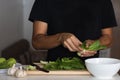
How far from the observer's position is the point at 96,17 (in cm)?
207

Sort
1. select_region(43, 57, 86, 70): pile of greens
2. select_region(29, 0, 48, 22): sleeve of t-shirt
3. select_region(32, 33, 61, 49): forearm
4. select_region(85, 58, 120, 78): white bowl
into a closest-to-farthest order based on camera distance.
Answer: select_region(85, 58, 120, 78): white bowl → select_region(43, 57, 86, 70): pile of greens → select_region(32, 33, 61, 49): forearm → select_region(29, 0, 48, 22): sleeve of t-shirt

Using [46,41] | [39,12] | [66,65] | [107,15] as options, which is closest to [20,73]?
[66,65]

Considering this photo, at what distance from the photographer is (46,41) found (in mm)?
1928

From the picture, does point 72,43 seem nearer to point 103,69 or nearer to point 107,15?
point 103,69

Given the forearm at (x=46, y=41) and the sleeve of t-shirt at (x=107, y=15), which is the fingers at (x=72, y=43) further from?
the sleeve of t-shirt at (x=107, y=15)

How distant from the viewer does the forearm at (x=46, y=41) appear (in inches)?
72.7

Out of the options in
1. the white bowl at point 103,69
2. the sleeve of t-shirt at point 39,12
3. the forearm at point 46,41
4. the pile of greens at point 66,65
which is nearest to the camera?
the white bowl at point 103,69

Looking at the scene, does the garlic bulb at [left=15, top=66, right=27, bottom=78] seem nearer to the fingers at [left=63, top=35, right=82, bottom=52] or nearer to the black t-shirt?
the fingers at [left=63, top=35, right=82, bottom=52]

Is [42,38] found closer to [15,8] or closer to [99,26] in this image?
[99,26]

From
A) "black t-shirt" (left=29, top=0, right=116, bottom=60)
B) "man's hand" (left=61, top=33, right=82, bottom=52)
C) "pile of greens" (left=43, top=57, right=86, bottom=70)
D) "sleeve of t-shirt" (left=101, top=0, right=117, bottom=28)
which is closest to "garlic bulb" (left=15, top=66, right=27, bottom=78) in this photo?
"pile of greens" (left=43, top=57, right=86, bottom=70)

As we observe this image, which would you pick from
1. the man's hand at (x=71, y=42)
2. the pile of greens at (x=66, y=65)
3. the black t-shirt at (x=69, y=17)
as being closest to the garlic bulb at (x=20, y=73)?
the pile of greens at (x=66, y=65)

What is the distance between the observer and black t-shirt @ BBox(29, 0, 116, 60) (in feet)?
6.72

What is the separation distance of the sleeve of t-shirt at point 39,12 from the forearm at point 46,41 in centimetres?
11

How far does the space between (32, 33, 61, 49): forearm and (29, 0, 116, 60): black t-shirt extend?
117mm
